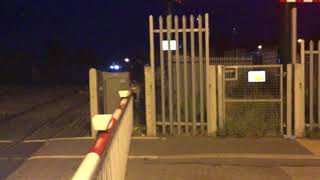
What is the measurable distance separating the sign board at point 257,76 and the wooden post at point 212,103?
0.75 m

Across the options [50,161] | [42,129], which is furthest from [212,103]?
[42,129]

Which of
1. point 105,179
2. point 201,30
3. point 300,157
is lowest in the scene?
point 300,157

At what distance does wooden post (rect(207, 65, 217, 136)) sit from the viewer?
14.4 m

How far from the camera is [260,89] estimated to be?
15031 mm

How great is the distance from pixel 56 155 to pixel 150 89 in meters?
3.18

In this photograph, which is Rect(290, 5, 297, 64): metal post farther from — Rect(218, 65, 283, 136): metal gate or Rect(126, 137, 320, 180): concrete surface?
Rect(126, 137, 320, 180): concrete surface

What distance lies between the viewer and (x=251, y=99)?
575 inches

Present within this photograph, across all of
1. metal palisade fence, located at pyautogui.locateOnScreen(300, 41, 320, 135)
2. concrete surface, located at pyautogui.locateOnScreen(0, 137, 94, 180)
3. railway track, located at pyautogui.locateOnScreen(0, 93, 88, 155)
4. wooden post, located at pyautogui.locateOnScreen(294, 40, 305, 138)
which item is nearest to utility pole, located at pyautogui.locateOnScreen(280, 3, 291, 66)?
metal palisade fence, located at pyautogui.locateOnScreen(300, 41, 320, 135)

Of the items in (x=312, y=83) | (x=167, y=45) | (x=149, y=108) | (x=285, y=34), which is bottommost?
(x=149, y=108)

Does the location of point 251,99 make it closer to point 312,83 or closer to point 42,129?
point 312,83

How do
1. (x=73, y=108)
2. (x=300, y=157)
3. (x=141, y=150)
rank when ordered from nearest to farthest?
(x=300, y=157) → (x=141, y=150) → (x=73, y=108)

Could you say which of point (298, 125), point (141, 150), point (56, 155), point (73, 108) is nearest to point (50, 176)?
point (56, 155)

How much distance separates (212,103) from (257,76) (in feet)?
3.63

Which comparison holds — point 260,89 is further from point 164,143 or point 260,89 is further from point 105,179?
point 105,179
